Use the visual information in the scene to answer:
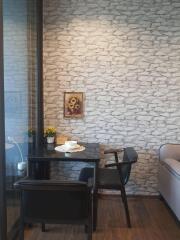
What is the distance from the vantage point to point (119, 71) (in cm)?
383

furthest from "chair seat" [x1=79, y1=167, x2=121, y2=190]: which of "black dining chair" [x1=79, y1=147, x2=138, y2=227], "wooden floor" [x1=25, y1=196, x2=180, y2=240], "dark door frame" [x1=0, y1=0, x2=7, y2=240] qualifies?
"dark door frame" [x1=0, y1=0, x2=7, y2=240]

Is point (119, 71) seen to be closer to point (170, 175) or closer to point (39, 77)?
point (39, 77)

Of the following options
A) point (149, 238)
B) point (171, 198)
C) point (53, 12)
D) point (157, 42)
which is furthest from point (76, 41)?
point (149, 238)

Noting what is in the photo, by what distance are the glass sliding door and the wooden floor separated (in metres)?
0.42

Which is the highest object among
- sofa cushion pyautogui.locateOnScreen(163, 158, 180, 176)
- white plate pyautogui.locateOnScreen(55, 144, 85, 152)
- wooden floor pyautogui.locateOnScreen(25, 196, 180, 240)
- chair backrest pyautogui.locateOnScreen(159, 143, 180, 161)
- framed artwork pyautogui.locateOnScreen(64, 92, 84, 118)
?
framed artwork pyautogui.locateOnScreen(64, 92, 84, 118)

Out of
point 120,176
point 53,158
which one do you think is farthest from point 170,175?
point 53,158

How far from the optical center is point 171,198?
327 cm

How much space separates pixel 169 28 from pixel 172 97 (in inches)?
34.1

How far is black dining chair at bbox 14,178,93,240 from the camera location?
7.31 feet

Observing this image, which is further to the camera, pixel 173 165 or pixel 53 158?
pixel 173 165

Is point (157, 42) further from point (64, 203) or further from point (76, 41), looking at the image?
point (64, 203)

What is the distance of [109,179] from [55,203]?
106 centimetres

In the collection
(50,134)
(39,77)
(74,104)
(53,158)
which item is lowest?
(53,158)

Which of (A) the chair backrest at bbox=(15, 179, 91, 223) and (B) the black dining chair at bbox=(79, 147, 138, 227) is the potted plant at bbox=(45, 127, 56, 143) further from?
(A) the chair backrest at bbox=(15, 179, 91, 223)
